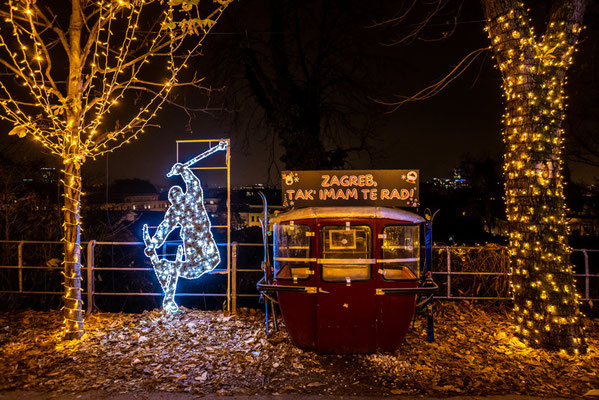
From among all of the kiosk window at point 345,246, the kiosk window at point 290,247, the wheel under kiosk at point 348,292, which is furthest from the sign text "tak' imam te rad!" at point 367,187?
the kiosk window at point 290,247

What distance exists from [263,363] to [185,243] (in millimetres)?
3243

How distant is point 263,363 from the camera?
5.66m

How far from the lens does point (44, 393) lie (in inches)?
187

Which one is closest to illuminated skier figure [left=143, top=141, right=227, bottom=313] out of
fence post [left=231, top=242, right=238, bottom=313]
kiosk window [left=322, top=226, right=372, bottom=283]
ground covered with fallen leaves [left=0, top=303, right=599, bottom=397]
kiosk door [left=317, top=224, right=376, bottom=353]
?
fence post [left=231, top=242, right=238, bottom=313]

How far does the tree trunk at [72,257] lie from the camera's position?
6555 millimetres

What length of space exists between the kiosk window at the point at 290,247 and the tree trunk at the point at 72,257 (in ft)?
11.0

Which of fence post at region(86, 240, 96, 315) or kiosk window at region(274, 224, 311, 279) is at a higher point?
kiosk window at region(274, 224, 311, 279)

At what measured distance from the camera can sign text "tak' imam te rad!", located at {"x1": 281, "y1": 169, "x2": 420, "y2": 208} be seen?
19.9 feet

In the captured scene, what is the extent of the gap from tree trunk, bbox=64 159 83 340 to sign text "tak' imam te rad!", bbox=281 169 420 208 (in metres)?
3.95

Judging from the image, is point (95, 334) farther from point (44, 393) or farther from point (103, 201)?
point (103, 201)

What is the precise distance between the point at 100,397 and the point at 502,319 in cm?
703

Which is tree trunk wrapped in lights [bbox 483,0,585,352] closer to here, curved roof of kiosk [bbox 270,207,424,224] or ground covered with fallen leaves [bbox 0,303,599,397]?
ground covered with fallen leaves [bbox 0,303,599,397]

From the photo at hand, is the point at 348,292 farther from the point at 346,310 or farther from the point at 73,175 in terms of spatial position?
the point at 73,175

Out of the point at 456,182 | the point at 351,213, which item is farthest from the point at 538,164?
the point at 456,182
